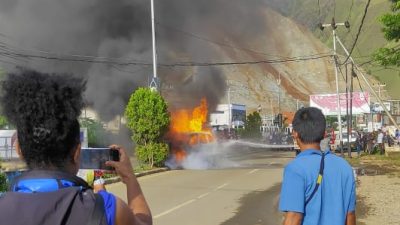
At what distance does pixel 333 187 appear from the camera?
2723mm

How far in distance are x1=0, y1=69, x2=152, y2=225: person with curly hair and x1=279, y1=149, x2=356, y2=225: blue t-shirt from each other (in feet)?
3.50

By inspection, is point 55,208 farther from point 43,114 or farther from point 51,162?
point 43,114

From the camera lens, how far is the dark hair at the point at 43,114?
1.66 meters

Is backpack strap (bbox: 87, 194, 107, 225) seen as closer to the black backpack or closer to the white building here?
the black backpack

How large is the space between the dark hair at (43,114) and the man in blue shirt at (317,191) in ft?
4.27

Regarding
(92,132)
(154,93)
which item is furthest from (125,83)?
(154,93)

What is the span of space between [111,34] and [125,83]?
11.9 feet

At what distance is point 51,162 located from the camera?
1.66 metres

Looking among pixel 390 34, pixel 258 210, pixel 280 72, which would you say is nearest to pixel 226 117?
pixel 390 34

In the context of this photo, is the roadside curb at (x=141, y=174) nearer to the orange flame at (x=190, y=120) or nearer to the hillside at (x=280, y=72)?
the orange flame at (x=190, y=120)

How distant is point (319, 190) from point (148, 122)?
53.4 feet

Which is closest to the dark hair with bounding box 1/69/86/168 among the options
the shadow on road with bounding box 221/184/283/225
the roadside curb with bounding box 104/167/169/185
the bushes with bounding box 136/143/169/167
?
the shadow on road with bounding box 221/184/283/225

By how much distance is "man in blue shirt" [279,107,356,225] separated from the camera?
2654mm

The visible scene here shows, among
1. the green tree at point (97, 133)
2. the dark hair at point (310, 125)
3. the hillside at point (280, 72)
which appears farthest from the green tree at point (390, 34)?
→ the hillside at point (280, 72)
